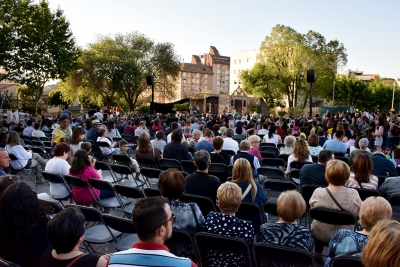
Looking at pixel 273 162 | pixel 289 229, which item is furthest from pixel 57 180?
pixel 273 162

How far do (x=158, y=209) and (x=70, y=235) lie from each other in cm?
58

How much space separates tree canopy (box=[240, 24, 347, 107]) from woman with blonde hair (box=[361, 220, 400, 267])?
36.9 meters

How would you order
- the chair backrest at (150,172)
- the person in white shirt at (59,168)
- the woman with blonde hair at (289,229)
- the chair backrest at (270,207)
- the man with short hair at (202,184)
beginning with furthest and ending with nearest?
the chair backrest at (150,172) → the person in white shirt at (59,168) → the man with short hair at (202,184) → the chair backrest at (270,207) → the woman with blonde hair at (289,229)

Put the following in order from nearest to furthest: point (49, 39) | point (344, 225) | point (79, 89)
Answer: point (344, 225), point (49, 39), point (79, 89)

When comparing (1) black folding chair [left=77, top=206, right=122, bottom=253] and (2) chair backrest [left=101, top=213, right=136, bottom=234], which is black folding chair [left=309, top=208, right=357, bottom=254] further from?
(1) black folding chair [left=77, top=206, right=122, bottom=253]

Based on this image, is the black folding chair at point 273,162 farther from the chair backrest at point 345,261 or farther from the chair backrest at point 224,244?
the chair backrest at point 345,261

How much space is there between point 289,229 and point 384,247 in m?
1.34

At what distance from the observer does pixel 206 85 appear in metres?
86.5

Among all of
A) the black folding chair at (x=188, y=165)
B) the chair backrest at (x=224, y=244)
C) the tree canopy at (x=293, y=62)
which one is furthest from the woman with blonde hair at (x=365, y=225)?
the tree canopy at (x=293, y=62)

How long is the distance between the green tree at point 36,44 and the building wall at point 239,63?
5172cm

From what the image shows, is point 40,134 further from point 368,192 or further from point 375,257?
point 375,257

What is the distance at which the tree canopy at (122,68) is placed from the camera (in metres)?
32.2

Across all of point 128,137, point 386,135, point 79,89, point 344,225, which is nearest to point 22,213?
point 344,225

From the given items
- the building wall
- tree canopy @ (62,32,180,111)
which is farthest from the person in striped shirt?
the building wall
